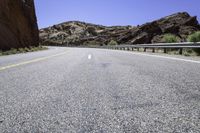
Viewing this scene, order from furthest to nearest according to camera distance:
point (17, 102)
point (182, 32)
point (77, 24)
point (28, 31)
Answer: point (77, 24)
point (182, 32)
point (28, 31)
point (17, 102)

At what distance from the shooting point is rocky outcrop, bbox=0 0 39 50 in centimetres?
3822

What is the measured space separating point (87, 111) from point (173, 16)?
85111mm

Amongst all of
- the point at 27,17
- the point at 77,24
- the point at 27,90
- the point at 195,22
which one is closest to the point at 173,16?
the point at 195,22

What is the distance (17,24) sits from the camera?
44688mm

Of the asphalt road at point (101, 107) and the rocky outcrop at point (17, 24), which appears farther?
the rocky outcrop at point (17, 24)

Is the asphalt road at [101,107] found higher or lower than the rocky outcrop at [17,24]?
lower

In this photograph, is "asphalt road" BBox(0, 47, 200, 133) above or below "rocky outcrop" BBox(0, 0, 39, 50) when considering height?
below

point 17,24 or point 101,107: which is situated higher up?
point 17,24

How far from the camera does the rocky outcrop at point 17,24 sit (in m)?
38.2

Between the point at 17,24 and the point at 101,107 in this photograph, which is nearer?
the point at 101,107

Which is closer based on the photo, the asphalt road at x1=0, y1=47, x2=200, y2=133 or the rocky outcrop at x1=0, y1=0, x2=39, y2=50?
the asphalt road at x1=0, y1=47, x2=200, y2=133

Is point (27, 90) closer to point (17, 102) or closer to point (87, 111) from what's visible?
point (17, 102)

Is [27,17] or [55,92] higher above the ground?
[27,17]

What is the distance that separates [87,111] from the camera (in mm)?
3791
